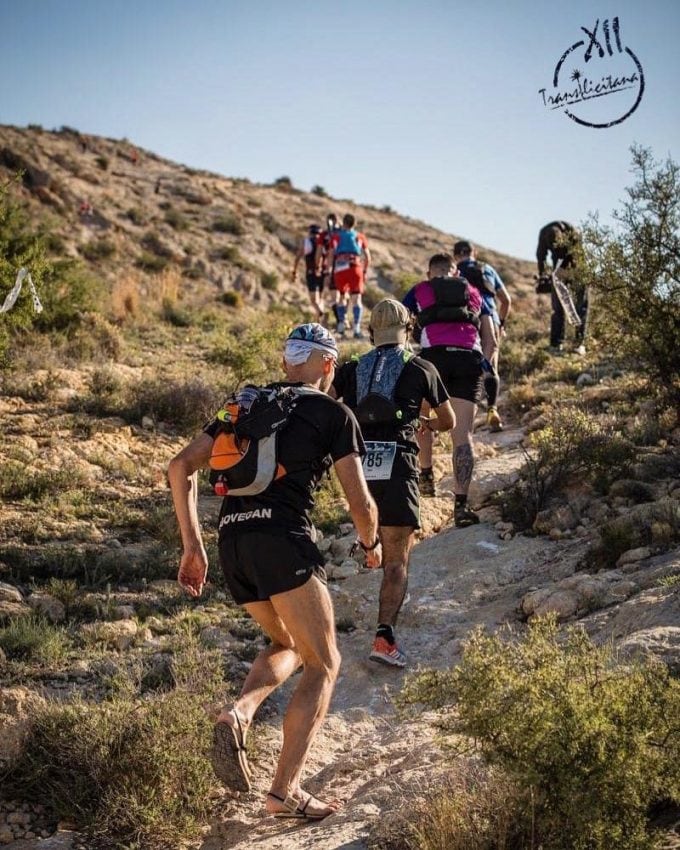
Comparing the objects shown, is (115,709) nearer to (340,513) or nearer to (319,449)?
(319,449)

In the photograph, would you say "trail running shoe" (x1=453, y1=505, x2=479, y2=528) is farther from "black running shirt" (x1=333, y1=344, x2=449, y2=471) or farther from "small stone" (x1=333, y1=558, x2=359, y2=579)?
"black running shirt" (x1=333, y1=344, x2=449, y2=471)

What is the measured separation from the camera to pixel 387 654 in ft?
19.2

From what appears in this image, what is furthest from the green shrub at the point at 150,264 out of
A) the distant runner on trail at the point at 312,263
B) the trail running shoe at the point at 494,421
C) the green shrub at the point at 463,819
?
the green shrub at the point at 463,819

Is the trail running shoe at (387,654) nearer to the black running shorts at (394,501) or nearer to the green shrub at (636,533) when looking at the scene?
the black running shorts at (394,501)

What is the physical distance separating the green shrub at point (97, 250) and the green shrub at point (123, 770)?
19630 millimetres

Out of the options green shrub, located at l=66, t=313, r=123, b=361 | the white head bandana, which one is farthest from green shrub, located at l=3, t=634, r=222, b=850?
green shrub, located at l=66, t=313, r=123, b=361

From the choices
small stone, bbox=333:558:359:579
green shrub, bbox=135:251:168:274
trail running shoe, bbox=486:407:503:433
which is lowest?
small stone, bbox=333:558:359:579

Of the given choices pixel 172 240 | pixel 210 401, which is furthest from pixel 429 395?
pixel 172 240

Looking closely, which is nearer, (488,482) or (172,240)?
(488,482)

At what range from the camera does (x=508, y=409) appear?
12.3 meters

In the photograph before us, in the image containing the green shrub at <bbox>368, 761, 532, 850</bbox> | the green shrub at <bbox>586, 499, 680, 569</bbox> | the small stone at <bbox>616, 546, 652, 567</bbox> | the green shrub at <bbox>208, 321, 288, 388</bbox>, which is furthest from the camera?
the green shrub at <bbox>208, 321, 288, 388</bbox>

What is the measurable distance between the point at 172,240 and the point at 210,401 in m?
16.9

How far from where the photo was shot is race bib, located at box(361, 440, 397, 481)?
574cm

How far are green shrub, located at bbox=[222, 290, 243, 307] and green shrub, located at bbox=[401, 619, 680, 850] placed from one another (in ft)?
61.0
